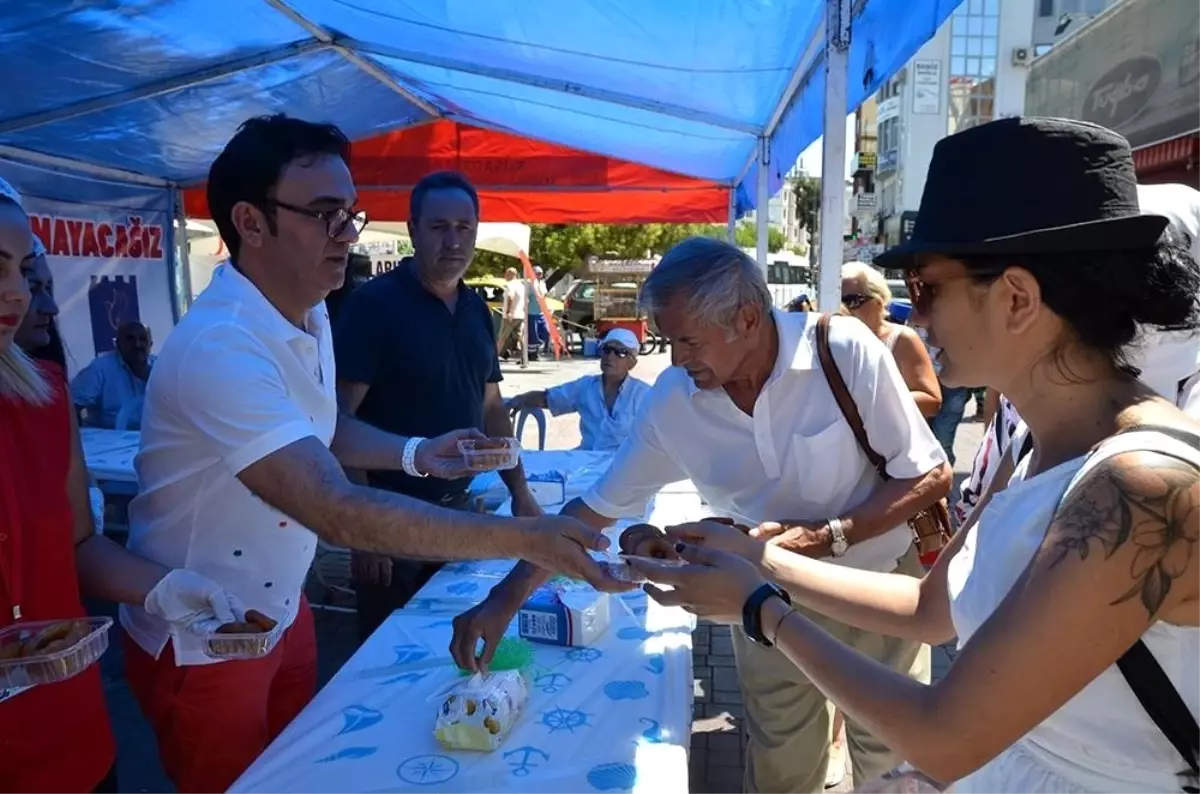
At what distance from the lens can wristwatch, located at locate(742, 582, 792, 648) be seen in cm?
125

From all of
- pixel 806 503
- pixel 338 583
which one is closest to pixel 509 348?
pixel 338 583

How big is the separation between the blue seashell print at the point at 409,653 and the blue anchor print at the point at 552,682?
0.33 m

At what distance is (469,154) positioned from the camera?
24.5 ft

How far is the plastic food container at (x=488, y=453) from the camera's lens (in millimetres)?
2111

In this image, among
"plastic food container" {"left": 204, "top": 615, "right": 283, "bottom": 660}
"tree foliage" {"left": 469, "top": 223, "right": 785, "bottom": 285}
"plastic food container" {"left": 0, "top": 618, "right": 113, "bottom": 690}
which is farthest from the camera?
"tree foliage" {"left": 469, "top": 223, "right": 785, "bottom": 285}

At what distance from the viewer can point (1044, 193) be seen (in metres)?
0.98

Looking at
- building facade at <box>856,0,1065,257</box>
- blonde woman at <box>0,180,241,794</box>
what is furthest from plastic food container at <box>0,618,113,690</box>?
building facade at <box>856,0,1065,257</box>

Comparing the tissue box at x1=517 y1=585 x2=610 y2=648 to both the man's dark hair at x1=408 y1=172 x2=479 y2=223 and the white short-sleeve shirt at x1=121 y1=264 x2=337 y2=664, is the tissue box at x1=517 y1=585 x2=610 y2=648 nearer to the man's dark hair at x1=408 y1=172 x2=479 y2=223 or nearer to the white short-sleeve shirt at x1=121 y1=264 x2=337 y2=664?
the white short-sleeve shirt at x1=121 y1=264 x2=337 y2=664

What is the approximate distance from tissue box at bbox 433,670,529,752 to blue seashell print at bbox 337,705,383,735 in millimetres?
159

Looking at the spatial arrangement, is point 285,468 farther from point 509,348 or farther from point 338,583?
point 509,348

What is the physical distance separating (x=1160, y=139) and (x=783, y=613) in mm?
11659

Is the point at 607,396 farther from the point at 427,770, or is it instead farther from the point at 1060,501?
the point at 1060,501

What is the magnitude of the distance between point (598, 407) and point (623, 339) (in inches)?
19.4

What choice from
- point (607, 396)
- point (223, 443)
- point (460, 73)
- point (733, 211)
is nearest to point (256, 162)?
point (223, 443)
